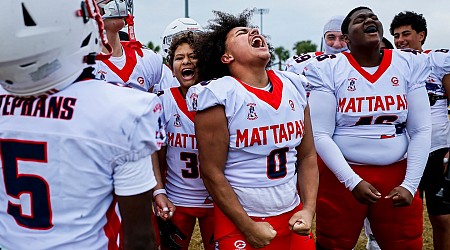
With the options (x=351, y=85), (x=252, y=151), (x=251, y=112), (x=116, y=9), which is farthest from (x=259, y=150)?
(x=116, y=9)

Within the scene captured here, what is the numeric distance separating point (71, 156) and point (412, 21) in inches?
158

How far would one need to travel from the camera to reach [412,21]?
4.69 metres

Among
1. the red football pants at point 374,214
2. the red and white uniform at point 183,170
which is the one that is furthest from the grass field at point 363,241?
the red and white uniform at point 183,170

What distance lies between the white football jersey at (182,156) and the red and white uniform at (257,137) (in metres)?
0.41

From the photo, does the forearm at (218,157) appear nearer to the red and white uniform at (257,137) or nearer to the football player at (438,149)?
the red and white uniform at (257,137)

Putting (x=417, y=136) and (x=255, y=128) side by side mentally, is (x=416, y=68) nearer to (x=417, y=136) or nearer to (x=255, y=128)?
(x=417, y=136)

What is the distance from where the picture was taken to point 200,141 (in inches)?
94.2

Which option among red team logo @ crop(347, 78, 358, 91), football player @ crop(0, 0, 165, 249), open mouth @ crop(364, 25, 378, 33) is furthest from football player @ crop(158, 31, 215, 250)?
football player @ crop(0, 0, 165, 249)

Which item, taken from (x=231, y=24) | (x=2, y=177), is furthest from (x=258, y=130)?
(x=2, y=177)

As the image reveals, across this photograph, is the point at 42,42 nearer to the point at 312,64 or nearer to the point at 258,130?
the point at 258,130

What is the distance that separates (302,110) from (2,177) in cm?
148

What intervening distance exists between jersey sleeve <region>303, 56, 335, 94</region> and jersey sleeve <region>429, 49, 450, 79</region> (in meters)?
1.31

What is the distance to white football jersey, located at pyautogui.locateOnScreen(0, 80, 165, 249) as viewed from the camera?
1.50 meters

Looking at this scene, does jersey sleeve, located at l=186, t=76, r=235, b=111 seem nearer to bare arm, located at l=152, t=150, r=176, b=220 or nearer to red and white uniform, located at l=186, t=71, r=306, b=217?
red and white uniform, located at l=186, t=71, r=306, b=217
